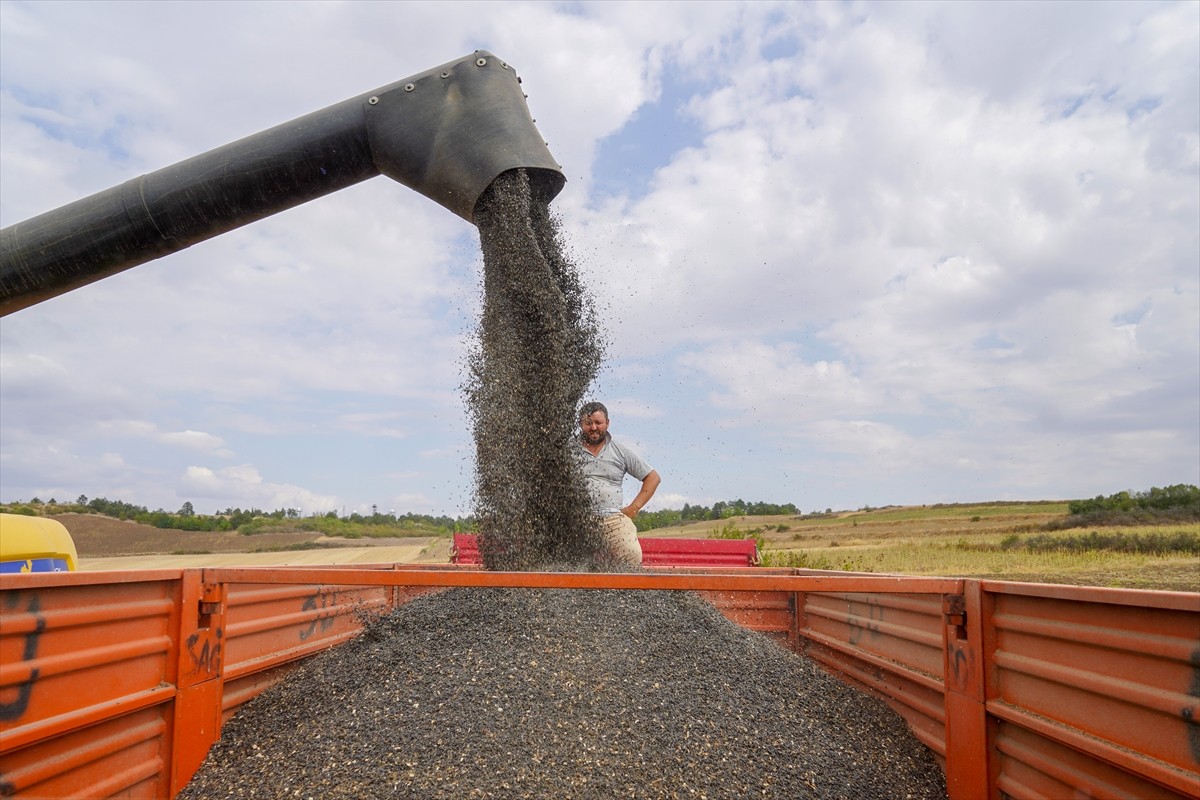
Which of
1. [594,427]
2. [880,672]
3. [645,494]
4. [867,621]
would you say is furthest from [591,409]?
[880,672]

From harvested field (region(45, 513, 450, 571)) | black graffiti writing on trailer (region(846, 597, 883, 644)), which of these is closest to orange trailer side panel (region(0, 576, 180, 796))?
black graffiti writing on trailer (region(846, 597, 883, 644))

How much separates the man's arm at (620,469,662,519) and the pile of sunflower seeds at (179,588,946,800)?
1876 mm

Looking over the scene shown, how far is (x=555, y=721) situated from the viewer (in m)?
2.45

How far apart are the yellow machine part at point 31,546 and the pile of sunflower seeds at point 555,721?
984mm

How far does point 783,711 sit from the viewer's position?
2721 millimetres

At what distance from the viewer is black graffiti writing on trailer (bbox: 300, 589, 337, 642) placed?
10.5 ft

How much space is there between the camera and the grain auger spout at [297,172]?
3.25 metres

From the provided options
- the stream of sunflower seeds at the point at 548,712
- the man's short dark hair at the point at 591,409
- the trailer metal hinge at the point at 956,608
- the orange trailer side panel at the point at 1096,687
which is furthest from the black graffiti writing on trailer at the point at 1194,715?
the man's short dark hair at the point at 591,409

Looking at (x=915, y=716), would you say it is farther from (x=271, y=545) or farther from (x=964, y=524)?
(x=964, y=524)

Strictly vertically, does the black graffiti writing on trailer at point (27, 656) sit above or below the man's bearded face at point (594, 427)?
below

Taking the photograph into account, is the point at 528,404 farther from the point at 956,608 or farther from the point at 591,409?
the point at 956,608

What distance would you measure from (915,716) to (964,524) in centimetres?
3981

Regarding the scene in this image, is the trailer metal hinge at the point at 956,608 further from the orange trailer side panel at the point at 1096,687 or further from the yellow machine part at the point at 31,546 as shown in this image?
the yellow machine part at the point at 31,546

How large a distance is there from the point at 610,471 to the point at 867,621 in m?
2.30
